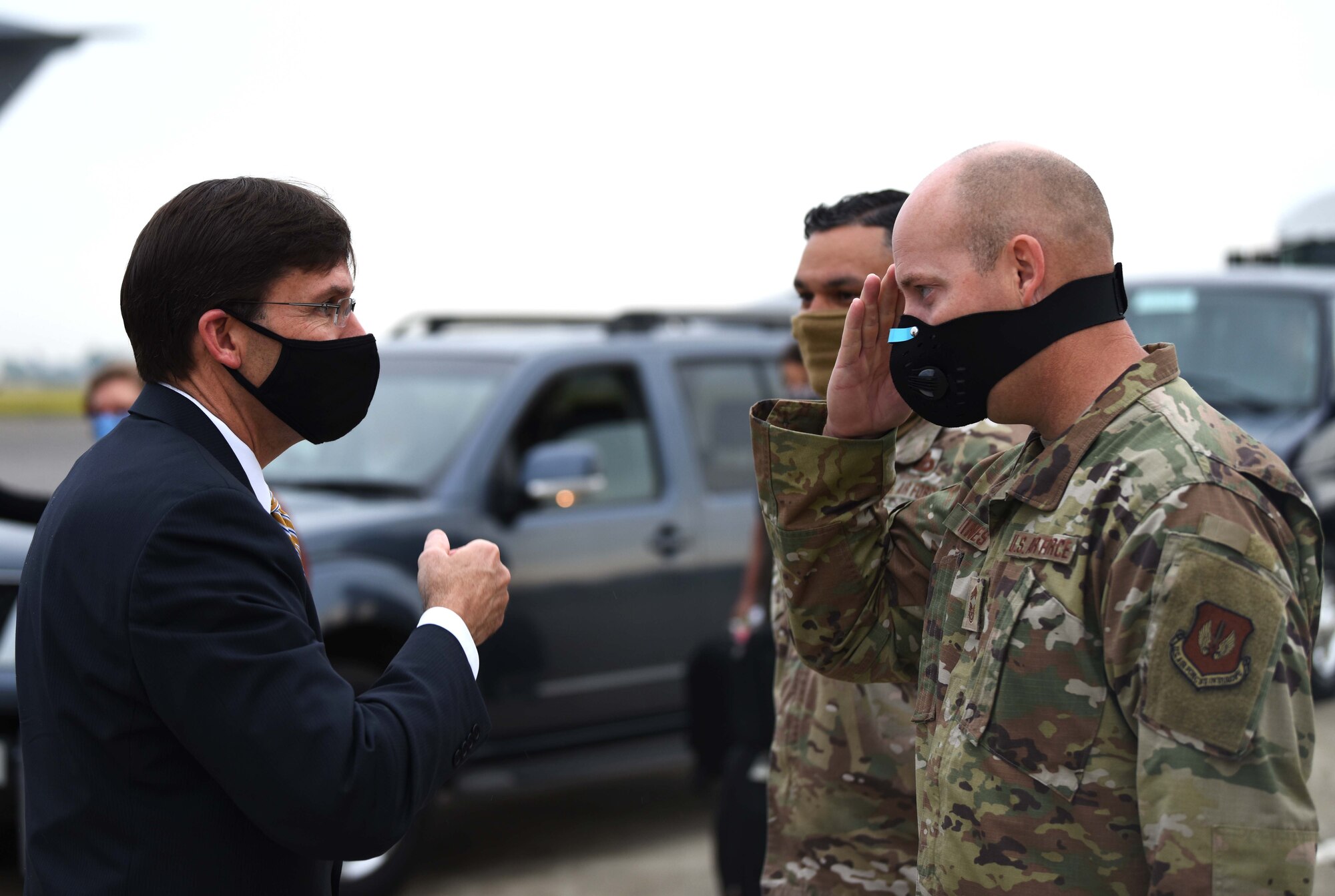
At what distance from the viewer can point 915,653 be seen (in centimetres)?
214

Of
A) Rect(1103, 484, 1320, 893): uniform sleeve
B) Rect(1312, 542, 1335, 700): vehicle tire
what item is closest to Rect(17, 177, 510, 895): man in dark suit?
A: Rect(1103, 484, 1320, 893): uniform sleeve

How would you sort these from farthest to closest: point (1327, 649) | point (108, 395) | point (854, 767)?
point (1327, 649)
point (108, 395)
point (854, 767)

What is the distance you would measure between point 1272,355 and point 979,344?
6.48 m

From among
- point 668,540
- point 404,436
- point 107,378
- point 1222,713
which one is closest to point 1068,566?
point 1222,713

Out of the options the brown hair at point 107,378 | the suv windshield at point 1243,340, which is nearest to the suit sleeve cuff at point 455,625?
the brown hair at point 107,378

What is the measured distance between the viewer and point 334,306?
197 centimetres

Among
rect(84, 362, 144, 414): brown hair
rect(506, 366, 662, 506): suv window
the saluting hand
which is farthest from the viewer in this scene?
rect(84, 362, 144, 414): brown hair

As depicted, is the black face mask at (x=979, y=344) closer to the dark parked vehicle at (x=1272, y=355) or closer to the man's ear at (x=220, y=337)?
the man's ear at (x=220, y=337)

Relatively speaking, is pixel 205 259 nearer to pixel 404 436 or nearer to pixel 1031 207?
pixel 1031 207

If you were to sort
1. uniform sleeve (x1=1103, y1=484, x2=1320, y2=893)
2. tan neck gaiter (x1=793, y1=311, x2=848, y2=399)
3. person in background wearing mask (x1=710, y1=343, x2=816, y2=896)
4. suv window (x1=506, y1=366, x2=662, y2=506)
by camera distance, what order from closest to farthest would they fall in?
uniform sleeve (x1=1103, y1=484, x2=1320, y2=893)
tan neck gaiter (x1=793, y1=311, x2=848, y2=399)
person in background wearing mask (x1=710, y1=343, x2=816, y2=896)
suv window (x1=506, y1=366, x2=662, y2=506)

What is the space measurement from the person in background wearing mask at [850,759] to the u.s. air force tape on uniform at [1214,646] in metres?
0.79

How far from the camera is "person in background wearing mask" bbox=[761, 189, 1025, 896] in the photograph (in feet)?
7.63

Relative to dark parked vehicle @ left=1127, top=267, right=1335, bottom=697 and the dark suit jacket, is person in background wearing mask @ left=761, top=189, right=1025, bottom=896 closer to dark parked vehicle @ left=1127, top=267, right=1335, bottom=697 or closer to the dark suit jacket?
the dark suit jacket

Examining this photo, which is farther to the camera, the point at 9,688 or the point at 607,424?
the point at 607,424
